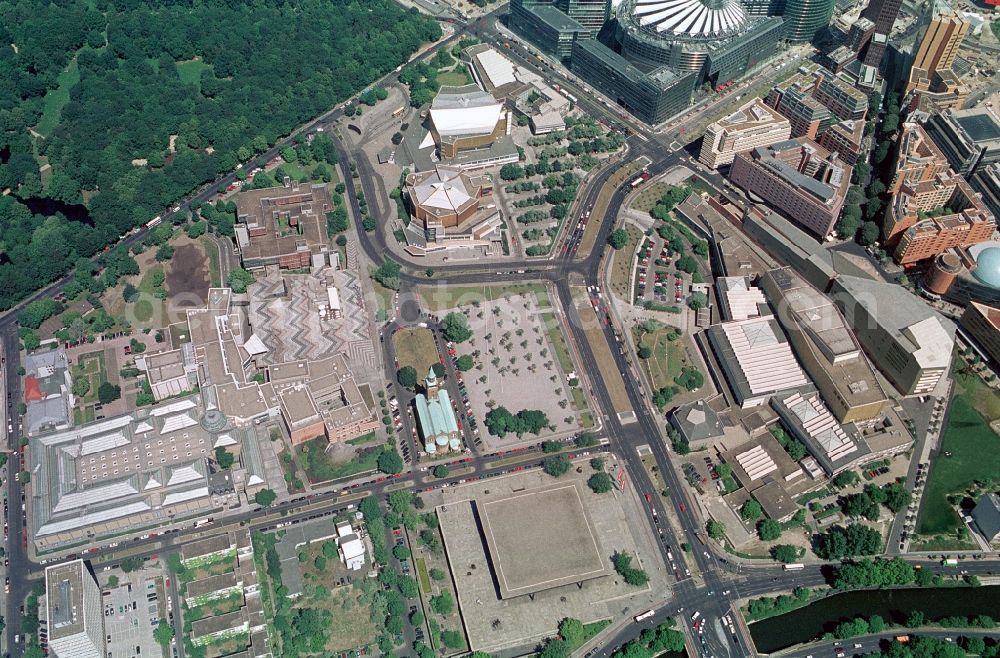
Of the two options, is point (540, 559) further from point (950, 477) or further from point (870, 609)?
point (950, 477)

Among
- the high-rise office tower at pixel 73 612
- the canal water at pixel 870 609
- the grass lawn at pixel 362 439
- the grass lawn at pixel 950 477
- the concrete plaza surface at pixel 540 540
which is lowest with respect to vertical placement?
the canal water at pixel 870 609

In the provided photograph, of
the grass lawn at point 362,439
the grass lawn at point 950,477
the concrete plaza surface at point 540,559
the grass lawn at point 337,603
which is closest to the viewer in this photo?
the grass lawn at point 337,603

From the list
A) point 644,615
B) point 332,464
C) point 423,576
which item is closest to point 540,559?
point 644,615

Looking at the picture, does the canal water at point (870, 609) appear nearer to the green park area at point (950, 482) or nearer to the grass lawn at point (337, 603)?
the green park area at point (950, 482)

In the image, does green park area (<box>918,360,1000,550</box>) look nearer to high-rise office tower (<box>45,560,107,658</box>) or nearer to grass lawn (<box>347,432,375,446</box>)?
grass lawn (<box>347,432,375,446</box>)

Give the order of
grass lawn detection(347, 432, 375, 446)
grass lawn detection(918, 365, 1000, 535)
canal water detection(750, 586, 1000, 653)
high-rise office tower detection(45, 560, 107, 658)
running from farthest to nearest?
1. grass lawn detection(347, 432, 375, 446)
2. grass lawn detection(918, 365, 1000, 535)
3. canal water detection(750, 586, 1000, 653)
4. high-rise office tower detection(45, 560, 107, 658)

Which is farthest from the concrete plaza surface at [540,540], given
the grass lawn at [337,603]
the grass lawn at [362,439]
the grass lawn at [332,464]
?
the grass lawn at [362,439]

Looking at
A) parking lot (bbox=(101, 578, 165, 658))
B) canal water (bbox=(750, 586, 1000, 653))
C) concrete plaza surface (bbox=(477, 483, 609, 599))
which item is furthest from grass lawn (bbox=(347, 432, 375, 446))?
canal water (bbox=(750, 586, 1000, 653))
